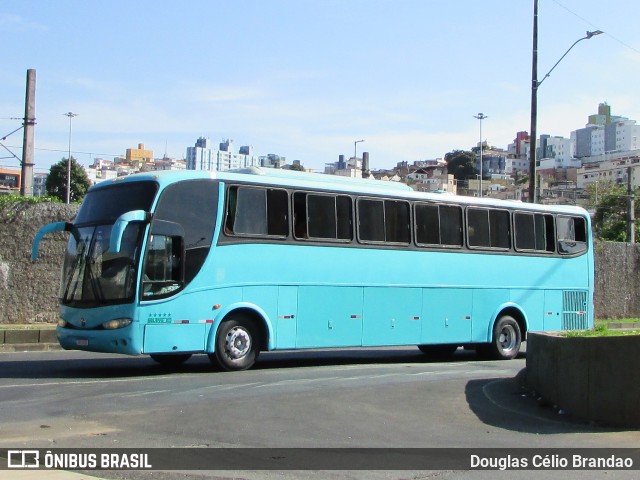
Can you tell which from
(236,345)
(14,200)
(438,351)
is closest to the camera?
A: (236,345)

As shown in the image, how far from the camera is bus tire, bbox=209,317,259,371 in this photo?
49.6 feet

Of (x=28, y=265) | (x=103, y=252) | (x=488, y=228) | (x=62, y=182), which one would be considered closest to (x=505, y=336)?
(x=488, y=228)

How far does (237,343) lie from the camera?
15422 millimetres

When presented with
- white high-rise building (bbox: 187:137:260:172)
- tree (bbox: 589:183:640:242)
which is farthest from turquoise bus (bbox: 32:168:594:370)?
white high-rise building (bbox: 187:137:260:172)

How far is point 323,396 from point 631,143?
18840cm

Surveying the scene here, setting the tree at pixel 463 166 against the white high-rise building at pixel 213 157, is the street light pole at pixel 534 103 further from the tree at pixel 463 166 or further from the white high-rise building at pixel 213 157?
the tree at pixel 463 166

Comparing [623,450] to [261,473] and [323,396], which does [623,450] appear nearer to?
[261,473]

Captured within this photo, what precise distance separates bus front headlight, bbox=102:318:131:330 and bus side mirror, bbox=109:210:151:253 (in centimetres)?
112

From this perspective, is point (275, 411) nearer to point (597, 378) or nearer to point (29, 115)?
point (597, 378)

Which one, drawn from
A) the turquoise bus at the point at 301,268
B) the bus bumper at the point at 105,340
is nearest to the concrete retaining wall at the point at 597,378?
the turquoise bus at the point at 301,268

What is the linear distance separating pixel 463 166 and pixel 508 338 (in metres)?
109

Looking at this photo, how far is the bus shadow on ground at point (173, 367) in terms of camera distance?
14.8 meters

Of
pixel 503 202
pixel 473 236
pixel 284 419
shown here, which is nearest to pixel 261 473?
pixel 284 419

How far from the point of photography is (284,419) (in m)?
10.5
